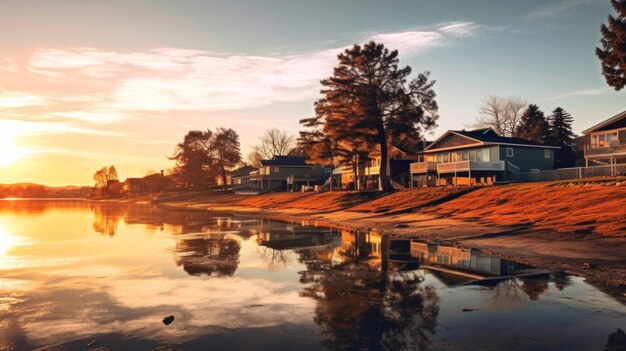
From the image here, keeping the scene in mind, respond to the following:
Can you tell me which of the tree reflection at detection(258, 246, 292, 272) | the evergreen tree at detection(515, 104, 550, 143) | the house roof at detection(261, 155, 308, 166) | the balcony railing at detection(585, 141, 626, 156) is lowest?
the tree reflection at detection(258, 246, 292, 272)

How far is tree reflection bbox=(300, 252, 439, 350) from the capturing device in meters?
9.36

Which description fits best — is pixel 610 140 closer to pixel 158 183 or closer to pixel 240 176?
pixel 240 176

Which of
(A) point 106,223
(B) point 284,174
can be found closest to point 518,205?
(A) point 106,223

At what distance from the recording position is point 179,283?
51.2 feet

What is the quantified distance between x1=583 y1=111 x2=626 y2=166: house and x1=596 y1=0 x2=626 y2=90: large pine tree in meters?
18.6

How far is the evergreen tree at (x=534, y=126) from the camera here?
81.2 metres

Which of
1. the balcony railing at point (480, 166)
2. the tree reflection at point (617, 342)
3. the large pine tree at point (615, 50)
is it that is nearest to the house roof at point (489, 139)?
the balcony railing at point (480, 166)

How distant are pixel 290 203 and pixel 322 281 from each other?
178ft

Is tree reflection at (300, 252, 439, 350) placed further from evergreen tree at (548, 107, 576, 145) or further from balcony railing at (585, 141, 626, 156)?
evergreen tree at (548, 107, 576, 145)

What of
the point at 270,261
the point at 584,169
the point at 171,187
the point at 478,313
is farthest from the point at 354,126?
the point at 171,187

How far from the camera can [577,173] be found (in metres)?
43.0

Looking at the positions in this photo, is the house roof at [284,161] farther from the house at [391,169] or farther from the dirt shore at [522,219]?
the dirt shore at [522,219]

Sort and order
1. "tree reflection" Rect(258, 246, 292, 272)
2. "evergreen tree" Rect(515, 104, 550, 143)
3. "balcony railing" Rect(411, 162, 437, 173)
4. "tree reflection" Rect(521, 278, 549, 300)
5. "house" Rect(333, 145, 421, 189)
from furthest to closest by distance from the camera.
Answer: "evergreen tree" Rect(515, 104, 550, 143) → "house" Rect(333, 145, 421, 189) → "balcony railing" Rect(411, 162, 437, 173) → "tree reflection" Rect(258, 246, 292, 272) → "tree reflection" Rect(521, 278, 549, 300)

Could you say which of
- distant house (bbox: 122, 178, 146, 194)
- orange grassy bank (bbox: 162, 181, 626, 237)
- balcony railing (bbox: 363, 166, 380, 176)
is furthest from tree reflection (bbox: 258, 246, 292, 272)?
distant house (bbox: 122, 178, 146, 194)
